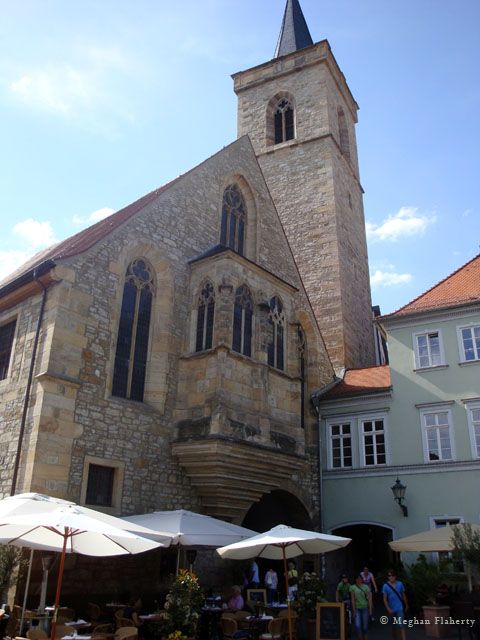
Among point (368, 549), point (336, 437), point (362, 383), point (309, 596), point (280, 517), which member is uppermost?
point (362, 383)

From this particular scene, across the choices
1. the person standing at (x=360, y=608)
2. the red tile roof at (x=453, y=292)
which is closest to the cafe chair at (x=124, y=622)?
the person standing at (x=360, y=608)

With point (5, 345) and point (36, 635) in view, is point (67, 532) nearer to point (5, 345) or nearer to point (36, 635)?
point (36, 635)

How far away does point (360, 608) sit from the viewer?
1182cm

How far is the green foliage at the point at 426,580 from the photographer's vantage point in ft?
43.6

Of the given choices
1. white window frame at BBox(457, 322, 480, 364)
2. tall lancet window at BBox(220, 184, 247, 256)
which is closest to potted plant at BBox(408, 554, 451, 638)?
white window frame at BBox(457, 322, 480, 364)

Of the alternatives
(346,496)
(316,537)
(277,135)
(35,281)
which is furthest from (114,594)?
(277,135)

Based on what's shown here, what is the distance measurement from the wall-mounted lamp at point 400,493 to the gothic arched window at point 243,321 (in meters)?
5.71

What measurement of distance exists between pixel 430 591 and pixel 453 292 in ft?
29.3

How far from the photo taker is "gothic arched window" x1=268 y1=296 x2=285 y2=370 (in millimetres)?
16188

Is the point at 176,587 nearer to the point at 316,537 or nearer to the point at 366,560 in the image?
the point at 316,537

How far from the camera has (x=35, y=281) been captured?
12.9m

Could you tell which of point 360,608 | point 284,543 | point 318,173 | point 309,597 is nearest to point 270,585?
point 360,608

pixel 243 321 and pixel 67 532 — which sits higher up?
pixel 243 321

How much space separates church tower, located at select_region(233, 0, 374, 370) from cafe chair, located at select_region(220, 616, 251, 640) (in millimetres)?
13127
